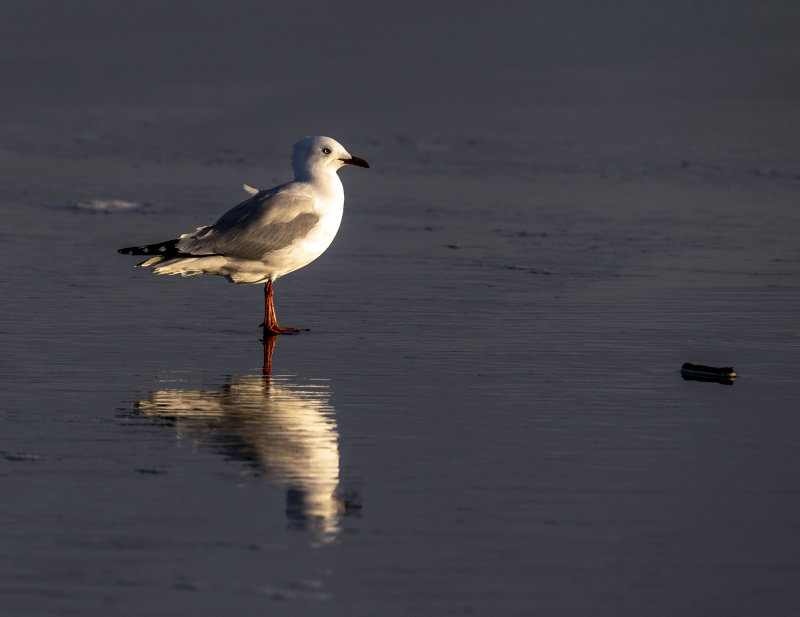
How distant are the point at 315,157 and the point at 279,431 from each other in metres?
4.20

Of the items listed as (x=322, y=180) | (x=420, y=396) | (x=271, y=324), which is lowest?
(x=420, y=396)

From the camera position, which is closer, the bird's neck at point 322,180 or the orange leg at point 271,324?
the orange leg at point 271,324

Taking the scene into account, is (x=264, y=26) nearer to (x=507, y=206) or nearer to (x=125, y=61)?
(x=125, y=61)

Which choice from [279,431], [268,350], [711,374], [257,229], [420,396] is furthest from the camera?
[257,229]

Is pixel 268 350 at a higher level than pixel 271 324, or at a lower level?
lower

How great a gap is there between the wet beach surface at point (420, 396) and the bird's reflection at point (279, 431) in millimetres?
21

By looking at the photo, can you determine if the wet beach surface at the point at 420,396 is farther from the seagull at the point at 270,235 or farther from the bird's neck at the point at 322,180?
the bird's neck at the point at 322,180

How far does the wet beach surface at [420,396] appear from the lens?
472cm

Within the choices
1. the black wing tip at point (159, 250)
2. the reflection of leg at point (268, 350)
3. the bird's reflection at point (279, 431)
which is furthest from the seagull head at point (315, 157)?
the bird's reflection at point (279, 431)

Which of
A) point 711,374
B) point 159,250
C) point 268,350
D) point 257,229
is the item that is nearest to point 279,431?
point 268,350

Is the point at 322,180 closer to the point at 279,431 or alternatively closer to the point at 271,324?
the point at 271,324

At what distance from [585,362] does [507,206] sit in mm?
7968

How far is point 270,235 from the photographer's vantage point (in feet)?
32.3

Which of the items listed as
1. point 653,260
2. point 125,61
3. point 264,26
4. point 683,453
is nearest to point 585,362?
point 683,453
